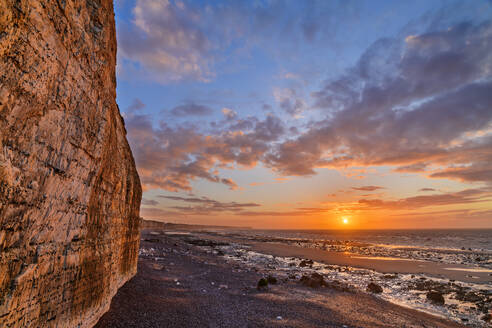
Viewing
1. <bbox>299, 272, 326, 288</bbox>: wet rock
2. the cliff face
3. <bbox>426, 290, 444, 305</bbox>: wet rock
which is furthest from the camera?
<bbox>299, 272, 326, 288</bbox>: wet rock

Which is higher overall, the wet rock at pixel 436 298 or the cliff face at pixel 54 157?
the cliff face at pixel 54 157

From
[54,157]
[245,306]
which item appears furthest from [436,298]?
[54,157]

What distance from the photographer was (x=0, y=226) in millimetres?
3789

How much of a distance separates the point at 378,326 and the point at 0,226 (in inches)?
526

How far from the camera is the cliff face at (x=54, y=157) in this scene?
3.83 meters

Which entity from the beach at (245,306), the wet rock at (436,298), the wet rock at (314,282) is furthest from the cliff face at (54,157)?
the wet rock at (436,298)

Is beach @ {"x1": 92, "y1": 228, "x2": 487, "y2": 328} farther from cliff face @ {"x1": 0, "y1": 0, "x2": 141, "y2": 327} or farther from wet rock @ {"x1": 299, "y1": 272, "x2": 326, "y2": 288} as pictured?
cliff face @ {"x1": 0, "y1": 0, "x2": 141, "y2": 327}

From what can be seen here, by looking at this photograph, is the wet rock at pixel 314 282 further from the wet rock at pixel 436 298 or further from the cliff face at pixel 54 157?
the cliff face at pixel 54 157

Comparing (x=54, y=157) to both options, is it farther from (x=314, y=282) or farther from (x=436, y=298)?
(x=436, y=298)

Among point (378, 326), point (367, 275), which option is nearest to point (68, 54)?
point (378, 326)

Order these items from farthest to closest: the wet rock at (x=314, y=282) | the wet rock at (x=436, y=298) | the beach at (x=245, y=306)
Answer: the wet rock at (x=314, y=282)
the wet rock at (x=436, y=298)
the beach at (x=245, y=306)

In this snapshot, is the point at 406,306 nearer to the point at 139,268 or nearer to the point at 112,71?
the point at 139,268

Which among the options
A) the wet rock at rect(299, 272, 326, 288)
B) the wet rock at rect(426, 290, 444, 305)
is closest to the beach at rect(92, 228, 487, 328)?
the wet rock at rect(299, 272, 326, 288)

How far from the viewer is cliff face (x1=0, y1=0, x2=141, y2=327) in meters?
3.83
